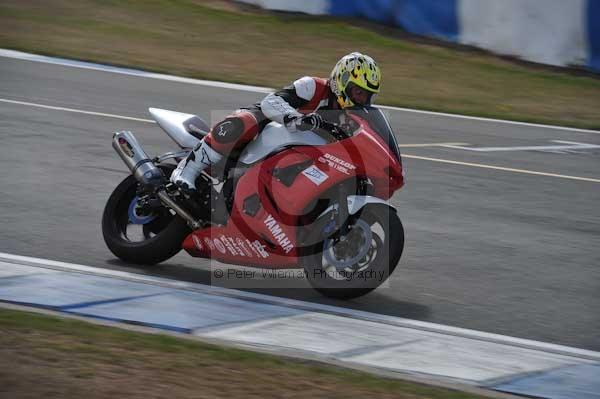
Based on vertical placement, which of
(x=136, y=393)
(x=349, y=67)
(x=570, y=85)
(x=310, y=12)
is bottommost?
(x=136, y=393)

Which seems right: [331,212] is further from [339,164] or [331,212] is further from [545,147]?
[545,147]

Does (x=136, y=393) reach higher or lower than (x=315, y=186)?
lower

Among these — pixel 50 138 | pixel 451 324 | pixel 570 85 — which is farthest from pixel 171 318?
pixel 570 85

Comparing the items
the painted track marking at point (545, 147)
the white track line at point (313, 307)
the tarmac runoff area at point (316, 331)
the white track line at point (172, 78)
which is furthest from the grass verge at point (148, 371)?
the white track line at point (172, 78)

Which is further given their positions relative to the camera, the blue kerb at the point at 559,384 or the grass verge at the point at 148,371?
the blue kerb at the point at 559,384

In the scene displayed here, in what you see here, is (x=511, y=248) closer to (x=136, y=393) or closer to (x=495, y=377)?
(x=495, y=377)

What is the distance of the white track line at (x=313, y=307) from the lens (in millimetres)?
6797

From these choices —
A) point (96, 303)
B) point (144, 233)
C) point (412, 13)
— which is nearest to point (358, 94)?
point (144, 233)

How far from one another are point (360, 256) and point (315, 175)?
601mm

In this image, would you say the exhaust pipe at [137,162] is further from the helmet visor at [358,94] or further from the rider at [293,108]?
the helmet visor at [358,94]

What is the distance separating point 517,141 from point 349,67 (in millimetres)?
7642

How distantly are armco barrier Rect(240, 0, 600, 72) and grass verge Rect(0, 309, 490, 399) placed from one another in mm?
13153

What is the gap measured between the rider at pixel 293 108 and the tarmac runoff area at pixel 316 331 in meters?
0.86

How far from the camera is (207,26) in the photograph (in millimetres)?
20344
